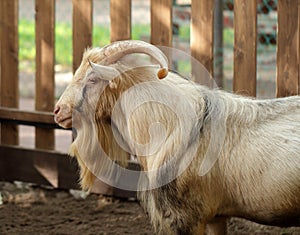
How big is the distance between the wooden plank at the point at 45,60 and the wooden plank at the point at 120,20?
0.59m

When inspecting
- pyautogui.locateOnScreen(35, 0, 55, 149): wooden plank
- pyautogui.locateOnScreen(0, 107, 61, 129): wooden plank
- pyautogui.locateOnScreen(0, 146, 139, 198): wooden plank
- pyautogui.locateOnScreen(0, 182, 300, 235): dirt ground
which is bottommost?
pyautogui.locateOnScreen(0, 182, 300, 235): dirt ground

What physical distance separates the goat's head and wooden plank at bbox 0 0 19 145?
2159 millimetres

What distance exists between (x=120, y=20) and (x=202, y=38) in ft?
2.41

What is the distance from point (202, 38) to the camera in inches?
238

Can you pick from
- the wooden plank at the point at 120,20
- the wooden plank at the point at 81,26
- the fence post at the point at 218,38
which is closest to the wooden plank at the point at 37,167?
the wooden plank at the point at 81,26

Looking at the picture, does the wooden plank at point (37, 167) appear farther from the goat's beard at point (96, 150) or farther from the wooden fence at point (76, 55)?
the goat's beard at point (96, 150)

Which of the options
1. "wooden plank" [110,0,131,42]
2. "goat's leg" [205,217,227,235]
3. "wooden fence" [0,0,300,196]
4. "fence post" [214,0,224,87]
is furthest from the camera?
"fence post" [214,0,224,87]

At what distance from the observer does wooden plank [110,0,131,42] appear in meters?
6.32

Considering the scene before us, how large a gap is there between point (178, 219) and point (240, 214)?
0.39 meters

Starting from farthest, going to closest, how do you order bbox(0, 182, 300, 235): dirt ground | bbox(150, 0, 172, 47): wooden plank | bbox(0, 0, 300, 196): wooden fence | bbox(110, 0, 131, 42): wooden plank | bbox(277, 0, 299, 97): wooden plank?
bbox(110, 0, 131, 42): wooden plank → bbox(150, 0, 172, 47): wooden plank → bbox(0, 182, 300, 235): dirt ground → bbox(0, 0, 300, 196): wooden fence → bbox(277, 0, 299, 97): wooden plank

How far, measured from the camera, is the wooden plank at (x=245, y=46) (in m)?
5.77

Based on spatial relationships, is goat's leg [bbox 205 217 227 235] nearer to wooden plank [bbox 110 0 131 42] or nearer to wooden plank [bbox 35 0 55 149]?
wooden plank [bbox 110 0 131 42]

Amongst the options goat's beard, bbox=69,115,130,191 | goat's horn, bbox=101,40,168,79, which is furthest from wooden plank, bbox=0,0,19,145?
goat's horn, bbox=101,40,168,79

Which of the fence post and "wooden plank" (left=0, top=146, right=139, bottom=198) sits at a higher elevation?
the fence post
